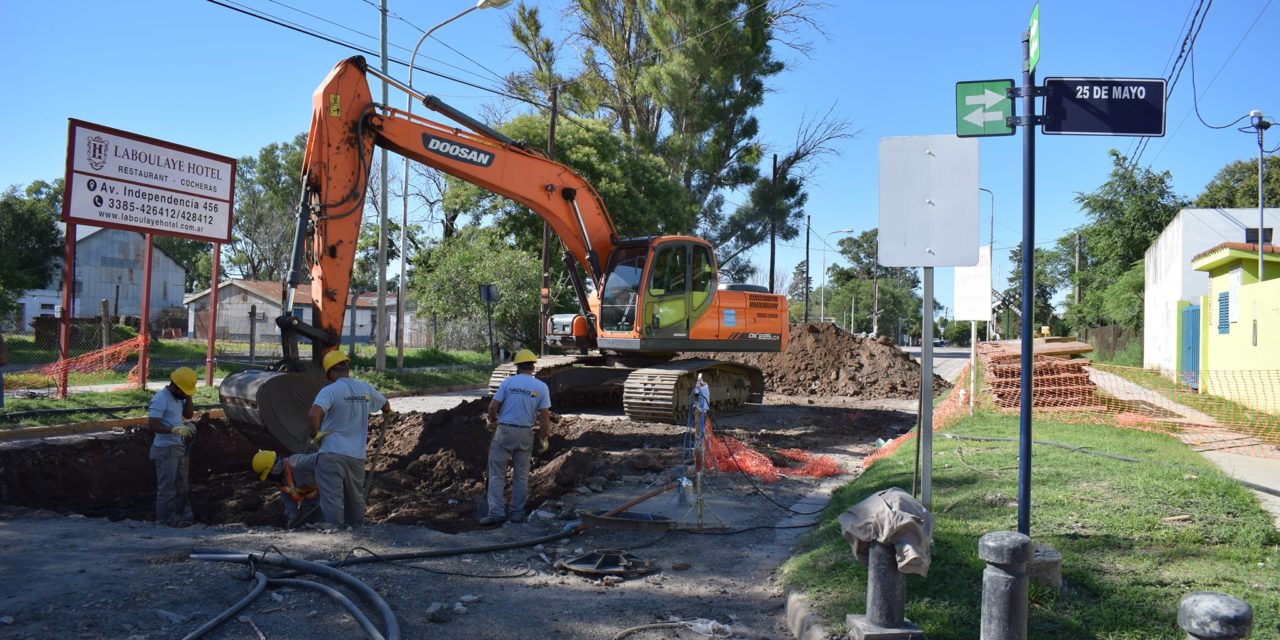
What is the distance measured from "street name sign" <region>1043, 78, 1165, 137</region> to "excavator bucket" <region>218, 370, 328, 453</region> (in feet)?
24.4

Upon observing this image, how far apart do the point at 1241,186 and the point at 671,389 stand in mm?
47435

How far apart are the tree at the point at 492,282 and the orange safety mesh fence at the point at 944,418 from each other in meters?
16.5

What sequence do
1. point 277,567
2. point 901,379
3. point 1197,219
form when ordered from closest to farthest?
point 277,567
point 901,379
point 1197,219

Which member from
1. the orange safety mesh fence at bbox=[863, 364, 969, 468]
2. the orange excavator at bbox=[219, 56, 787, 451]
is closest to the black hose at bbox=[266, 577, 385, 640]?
the orange excavator at bbox=[219, 56, 787, 451]

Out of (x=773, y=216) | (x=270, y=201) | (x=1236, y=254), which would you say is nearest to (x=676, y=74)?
(x=773, y=216)

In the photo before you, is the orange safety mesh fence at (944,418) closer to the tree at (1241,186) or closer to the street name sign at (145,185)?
the street name sign at (145,185)

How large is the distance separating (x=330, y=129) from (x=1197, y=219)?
2960 cm

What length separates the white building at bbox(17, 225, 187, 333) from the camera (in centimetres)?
4916

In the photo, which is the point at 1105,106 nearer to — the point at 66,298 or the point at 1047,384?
the point at 1047,384

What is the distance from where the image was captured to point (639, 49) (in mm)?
37812

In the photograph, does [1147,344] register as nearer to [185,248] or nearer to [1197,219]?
[1197,219]

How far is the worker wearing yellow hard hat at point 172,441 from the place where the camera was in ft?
26.4

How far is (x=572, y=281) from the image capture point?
48.2ft

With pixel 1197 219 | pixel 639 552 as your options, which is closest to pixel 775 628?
pixel 639 552
